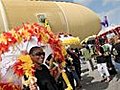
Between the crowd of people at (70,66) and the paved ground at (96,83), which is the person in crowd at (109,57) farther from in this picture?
the paved ground at (96,83)

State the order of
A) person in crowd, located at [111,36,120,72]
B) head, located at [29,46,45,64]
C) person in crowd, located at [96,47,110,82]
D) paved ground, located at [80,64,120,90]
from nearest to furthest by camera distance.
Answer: head, located at [29,46,45,64] → paved ground, located at [80,64,120,90] → person in crowd, located at [111,36,120,72] → person in crowd, located at [96,47,110,82]

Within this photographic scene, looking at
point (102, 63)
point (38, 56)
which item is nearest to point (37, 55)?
point (38, 56)

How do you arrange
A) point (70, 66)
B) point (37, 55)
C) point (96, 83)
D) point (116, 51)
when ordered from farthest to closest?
1. point (96, 83)
2. point (116, 51)
3. point (70, 66)
4. point (37, 55)

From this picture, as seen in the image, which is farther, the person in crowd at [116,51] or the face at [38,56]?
the person in crowd at [116,51]

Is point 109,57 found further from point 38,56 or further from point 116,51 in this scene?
point 38,56

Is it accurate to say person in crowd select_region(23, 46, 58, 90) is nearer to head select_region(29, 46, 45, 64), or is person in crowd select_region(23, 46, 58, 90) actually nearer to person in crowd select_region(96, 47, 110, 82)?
head select_region(29, 46, 45, 64)

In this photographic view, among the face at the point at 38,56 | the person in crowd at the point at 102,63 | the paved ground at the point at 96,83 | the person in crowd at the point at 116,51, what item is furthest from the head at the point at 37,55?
the person in crowd at the point at 102,63

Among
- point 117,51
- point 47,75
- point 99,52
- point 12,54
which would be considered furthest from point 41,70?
point 99,52

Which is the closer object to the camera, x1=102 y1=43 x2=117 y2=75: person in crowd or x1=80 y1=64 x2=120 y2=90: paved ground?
x1=80 y1=64 x2=120 y2=90: paved ground

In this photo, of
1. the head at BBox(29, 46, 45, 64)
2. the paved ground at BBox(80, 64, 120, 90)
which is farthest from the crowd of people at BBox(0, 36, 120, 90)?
the paved ground at BBox(80, 64, 120, 90)

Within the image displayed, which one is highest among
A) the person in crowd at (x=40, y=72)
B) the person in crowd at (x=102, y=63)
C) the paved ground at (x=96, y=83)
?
the person in crowd at (x=40, y=72)

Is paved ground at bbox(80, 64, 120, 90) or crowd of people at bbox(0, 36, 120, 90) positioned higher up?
crowd of people at bbox(0, 36, 120, 90)

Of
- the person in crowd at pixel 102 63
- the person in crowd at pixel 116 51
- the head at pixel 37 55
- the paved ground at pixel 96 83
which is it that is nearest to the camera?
the head at pixel 37 55

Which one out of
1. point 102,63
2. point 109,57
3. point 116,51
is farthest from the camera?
point 109,57
